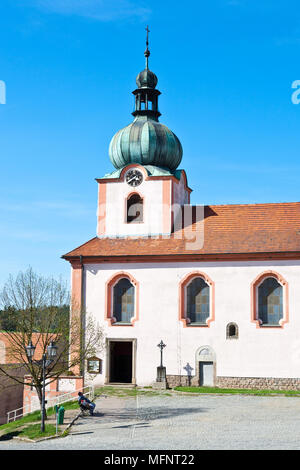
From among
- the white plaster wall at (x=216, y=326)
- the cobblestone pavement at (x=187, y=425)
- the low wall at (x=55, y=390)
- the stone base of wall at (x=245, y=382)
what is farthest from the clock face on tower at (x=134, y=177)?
the cobblestone pavement at (x=187, y=425)

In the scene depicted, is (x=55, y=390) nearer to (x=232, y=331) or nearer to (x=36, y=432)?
(x=36, y=432)

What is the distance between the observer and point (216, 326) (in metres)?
30.6

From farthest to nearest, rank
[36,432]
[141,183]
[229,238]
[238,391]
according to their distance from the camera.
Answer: [141,183], [229,238], [238,391], [36,432]

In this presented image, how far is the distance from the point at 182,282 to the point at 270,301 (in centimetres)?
490

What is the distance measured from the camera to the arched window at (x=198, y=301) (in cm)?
3127

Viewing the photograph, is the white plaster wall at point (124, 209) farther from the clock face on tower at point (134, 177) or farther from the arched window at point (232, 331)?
the arched window at point (232, 331)

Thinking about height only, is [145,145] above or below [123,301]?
above

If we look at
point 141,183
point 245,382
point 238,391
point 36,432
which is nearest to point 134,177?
point 141,183

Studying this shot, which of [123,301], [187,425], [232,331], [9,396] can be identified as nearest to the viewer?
[187,425]

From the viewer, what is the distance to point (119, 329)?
31.9 meters

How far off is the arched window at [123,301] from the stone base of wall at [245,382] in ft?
13.9

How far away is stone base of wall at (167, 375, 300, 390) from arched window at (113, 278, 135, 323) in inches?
167

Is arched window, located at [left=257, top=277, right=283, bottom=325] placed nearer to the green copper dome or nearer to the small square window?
the small square window
